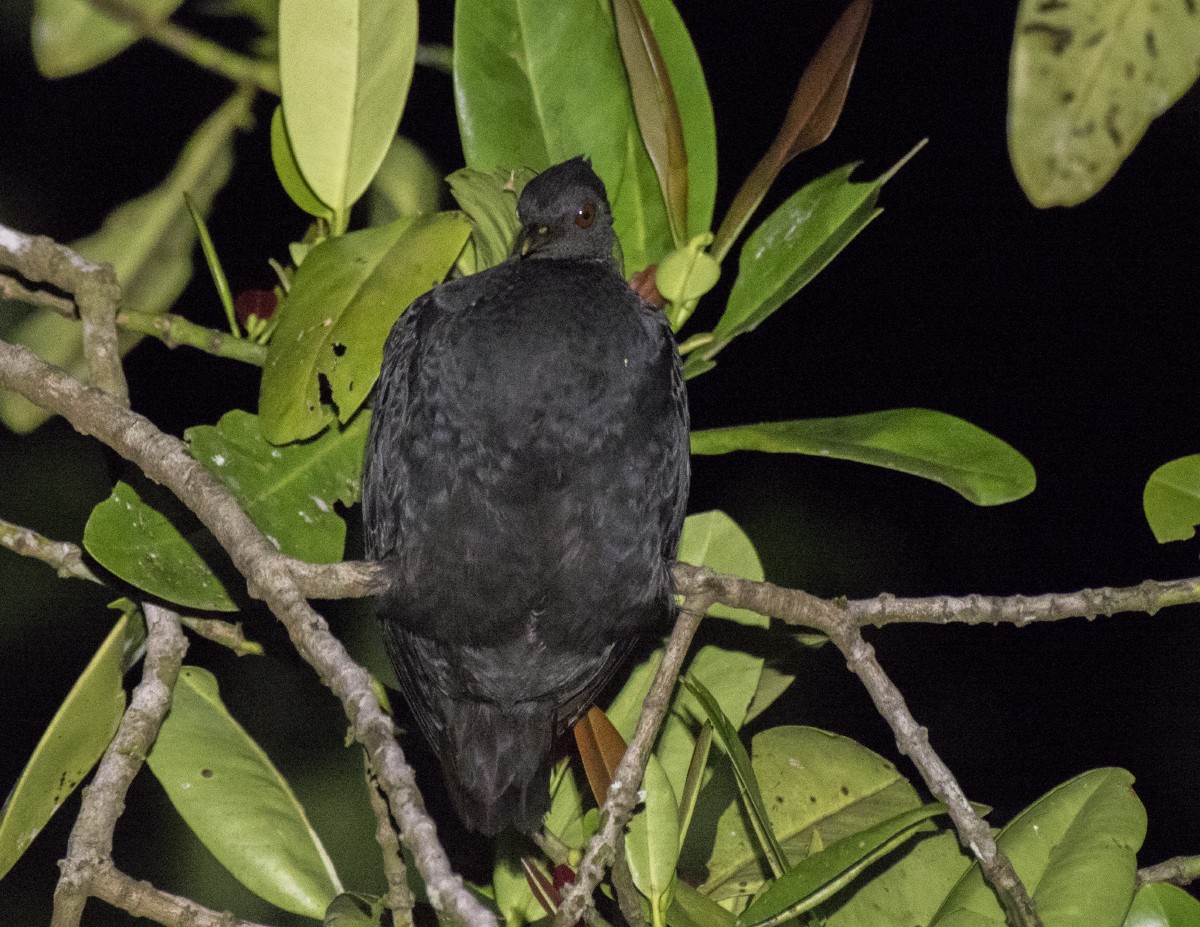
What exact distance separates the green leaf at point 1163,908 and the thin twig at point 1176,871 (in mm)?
27

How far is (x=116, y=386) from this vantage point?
1.70 meters

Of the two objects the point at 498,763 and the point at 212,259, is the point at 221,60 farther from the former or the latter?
the point at 498,763

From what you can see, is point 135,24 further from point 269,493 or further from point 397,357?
point 269,493

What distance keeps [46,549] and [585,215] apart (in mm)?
893

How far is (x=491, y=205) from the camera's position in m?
1.74

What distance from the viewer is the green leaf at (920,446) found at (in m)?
1.52

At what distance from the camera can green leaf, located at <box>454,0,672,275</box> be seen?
176cm

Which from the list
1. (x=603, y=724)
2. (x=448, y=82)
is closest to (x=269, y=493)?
(x=603, y=724)

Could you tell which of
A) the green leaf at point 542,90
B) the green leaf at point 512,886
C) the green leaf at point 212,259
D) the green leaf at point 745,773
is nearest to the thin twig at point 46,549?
the green leaf at point 212,259

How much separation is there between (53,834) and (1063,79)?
2.04 meters

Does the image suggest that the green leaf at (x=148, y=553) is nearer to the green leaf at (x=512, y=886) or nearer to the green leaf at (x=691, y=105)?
the green leaf at (x=512, y=886)

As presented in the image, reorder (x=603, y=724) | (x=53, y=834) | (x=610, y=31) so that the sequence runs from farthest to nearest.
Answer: (x=53, y=834) < (x=610, y=31) < (x=603, y=724)

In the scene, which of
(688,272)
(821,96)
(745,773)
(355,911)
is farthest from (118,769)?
(821,96)

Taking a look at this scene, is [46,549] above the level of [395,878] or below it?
above
